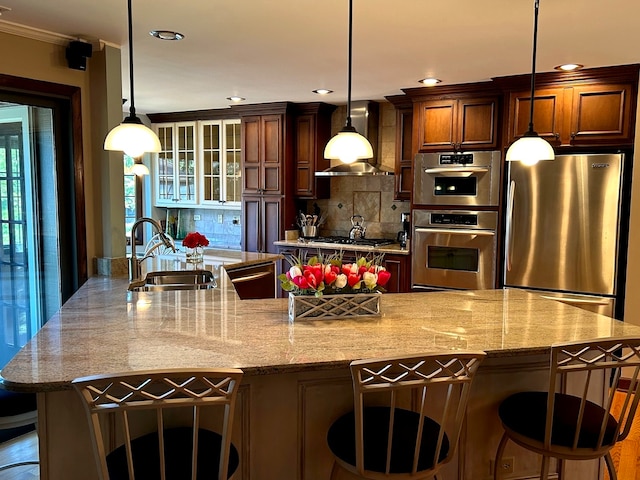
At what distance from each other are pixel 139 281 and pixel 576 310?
242 centimetres

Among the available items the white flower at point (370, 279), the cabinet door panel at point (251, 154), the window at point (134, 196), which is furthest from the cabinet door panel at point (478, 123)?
the window at point (134, 196)

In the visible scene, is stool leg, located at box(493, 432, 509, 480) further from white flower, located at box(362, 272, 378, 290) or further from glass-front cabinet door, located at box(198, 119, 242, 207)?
glass-front cabinet door, located at box(198, 119, 242, 207)

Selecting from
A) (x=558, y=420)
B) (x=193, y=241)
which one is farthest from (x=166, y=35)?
(x=558, y=420)

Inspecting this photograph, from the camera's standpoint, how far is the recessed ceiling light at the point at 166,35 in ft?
9.84

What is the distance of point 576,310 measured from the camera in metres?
2.59

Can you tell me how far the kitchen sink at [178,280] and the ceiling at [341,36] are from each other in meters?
1.46

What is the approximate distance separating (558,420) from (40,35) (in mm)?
3268

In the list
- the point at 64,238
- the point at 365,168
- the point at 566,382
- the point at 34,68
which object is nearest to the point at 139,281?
the point at 64,238

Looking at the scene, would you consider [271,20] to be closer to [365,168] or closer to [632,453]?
[365,168]

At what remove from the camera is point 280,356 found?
70.4 inches

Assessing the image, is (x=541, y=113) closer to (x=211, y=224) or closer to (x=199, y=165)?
(x=199, y=165)

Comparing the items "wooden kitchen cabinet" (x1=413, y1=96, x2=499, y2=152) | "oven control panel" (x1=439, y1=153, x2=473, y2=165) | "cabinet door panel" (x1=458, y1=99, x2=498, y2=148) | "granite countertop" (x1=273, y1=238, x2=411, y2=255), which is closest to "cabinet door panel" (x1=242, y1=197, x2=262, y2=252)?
"granite countertop" (x1=273, y1=238, x2=411, y2=255)

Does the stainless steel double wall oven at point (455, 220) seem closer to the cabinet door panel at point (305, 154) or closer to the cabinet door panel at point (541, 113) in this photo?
the cabinet door panel at point (541, 113)

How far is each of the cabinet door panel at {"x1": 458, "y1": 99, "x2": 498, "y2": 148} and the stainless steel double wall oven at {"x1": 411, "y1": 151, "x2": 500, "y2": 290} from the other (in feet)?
0.36
